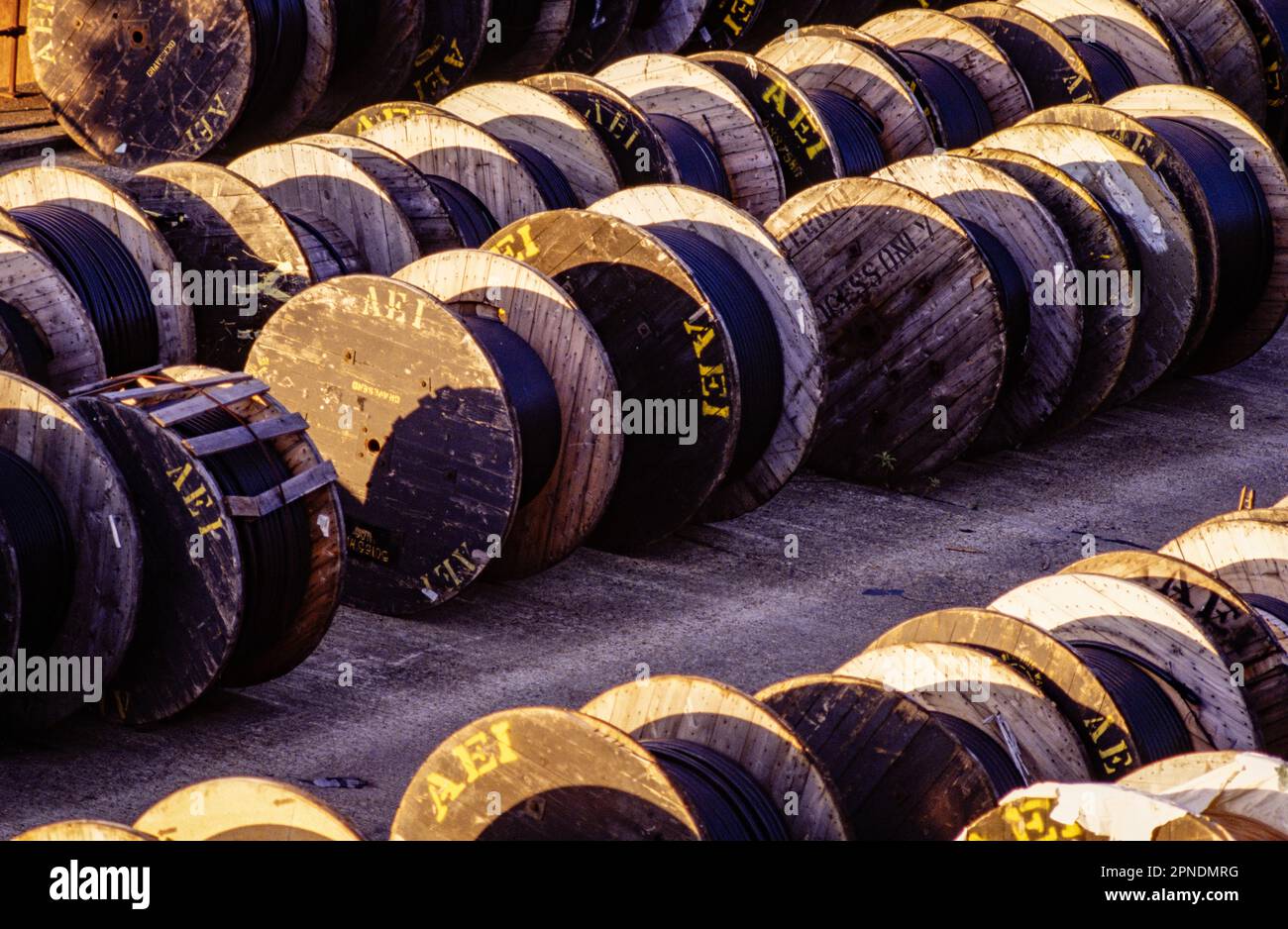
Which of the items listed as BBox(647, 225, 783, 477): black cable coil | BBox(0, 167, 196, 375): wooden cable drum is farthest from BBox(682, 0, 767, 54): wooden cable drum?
BBox(0, 167, 196, 375): wooden cable drum

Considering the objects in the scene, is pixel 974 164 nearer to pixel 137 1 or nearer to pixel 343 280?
pixel 343 280

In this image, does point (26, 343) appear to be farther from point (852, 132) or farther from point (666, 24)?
point (666, 24)

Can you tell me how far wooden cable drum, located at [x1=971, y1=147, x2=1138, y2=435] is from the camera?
37.0ft

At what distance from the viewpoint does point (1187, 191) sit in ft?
39.0

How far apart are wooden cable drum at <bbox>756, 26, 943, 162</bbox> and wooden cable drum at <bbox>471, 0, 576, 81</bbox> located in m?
2.97

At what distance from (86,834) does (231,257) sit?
6133 millimetres

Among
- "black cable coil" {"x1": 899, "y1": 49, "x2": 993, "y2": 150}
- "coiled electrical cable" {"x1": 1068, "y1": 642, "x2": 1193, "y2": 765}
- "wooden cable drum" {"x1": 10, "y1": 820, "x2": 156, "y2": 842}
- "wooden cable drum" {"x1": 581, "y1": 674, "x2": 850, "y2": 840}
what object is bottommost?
"coiled electrical cable" {"x1": 1068, "y1": 642, "x2": 1193, "y2": 765}

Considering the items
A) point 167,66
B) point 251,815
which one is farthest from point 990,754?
point 167,66

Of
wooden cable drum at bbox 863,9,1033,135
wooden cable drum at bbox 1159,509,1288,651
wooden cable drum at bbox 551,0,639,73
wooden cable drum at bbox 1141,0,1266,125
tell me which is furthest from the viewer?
wooden cable drum at bbox 551,0,639,73

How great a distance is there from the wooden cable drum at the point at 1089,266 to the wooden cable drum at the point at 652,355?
2.50m

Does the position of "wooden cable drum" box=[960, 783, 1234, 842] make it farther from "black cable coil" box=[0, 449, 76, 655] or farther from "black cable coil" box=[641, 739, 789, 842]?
"black cable coil" box=[0, 449, 76, 655]

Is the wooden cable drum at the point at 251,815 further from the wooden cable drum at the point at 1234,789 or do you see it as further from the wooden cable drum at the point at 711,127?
the wooden cable drum at the point at 711,127

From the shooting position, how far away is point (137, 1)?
1387cm
